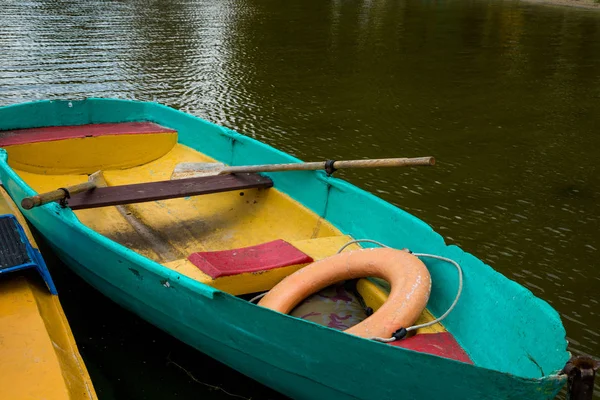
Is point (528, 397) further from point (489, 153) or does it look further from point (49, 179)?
point (489, 153)

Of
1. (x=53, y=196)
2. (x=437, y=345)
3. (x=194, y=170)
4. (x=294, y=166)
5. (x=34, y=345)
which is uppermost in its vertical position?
(x=294, y=166)

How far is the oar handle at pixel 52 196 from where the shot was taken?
5.02 metres

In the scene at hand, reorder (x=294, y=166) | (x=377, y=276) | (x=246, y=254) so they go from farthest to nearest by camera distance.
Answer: (x=294, y=166) → (x=246, y=254) → (x=377, y=276)

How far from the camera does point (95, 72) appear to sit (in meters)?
14.4

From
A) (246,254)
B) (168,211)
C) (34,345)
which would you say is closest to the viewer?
Answer: (34,345)

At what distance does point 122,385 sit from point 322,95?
966 cm

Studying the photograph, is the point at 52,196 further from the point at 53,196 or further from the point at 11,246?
the point at 11,246

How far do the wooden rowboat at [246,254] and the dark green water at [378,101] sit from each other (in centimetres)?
75

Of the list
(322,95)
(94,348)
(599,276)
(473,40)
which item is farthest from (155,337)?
(473,40)

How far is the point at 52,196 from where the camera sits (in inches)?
207

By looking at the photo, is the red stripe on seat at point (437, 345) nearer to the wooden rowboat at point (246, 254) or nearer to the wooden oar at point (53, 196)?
the wooden rowboat at point (246, 254)

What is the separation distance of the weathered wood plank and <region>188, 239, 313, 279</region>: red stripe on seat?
1.02m

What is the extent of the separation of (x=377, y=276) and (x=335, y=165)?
1.36 m

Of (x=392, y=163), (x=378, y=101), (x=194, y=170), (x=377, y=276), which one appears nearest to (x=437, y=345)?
(x=377, y=276)
